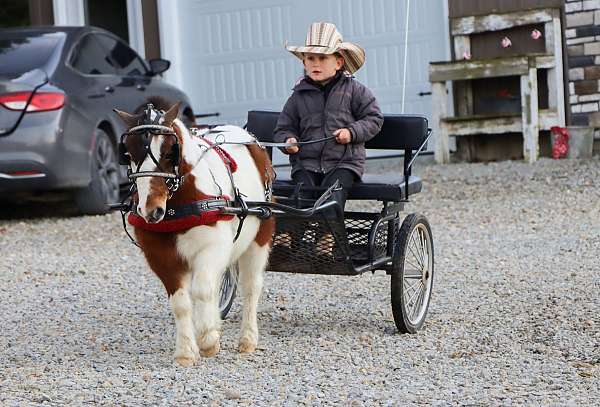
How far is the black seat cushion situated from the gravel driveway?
71 centimetres

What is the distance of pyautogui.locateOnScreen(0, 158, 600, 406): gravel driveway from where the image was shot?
561 cm

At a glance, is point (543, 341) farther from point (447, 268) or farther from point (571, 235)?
point (571, 235)

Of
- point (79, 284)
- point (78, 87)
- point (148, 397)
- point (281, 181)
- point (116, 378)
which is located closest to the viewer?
point (148, 397)

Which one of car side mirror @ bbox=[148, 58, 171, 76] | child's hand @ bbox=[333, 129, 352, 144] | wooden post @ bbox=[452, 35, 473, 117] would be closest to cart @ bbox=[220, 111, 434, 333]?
child's hand @ bbox=[333, 129, 352, 144]

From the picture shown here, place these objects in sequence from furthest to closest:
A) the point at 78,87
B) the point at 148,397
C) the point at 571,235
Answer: the point at 78,87 → the point at 571,235 → the point at 148,397

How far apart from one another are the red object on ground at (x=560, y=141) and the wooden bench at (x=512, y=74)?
93 millimetres

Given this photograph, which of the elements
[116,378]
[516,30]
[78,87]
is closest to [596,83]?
[516,30]

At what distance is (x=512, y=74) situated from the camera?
585 inches

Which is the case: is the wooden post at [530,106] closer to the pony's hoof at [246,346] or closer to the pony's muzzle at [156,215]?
the pony's hoof at [246,346]

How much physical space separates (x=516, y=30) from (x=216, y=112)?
415cm

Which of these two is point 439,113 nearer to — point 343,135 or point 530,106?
point 530,106

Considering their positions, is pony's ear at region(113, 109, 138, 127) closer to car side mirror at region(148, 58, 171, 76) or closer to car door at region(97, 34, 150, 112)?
car door at region(97, 34, 150, 112)

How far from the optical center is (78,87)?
39.7 feet

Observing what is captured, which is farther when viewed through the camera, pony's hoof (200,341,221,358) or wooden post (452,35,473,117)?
wooden post (452,35,473,117)
